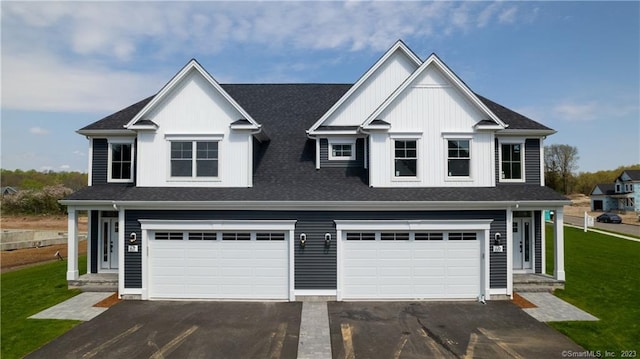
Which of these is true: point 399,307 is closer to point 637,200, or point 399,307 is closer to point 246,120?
point 246,120

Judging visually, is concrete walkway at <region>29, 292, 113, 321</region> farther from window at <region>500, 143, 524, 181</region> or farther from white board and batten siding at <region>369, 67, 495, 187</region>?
window at <region>500, 143, 524, 181</region>

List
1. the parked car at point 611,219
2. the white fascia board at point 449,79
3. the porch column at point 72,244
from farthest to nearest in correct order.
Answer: the parked car at point 611,219 < the porch column at point 72,244 < the white fascia board at point 449,79

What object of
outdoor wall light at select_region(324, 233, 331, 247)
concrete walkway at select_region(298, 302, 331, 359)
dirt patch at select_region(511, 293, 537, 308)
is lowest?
concrete walkway at select_region(298, 302, 331, 359)

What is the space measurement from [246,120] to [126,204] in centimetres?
514

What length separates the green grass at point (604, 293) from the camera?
9.34 meters

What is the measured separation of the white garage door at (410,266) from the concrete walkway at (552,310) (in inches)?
73.2

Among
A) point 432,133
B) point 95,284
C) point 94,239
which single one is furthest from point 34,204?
point 432,133

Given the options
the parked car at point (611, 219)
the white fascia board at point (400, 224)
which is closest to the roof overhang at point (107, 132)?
the white fascia board at point (400, 224)

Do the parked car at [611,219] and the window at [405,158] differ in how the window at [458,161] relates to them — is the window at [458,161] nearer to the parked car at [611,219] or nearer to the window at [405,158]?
the window at [405,158]

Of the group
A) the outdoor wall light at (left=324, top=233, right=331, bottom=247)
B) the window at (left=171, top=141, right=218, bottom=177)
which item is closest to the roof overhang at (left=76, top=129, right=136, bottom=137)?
the window at (left=171, top=141, right=218, bottom=177)

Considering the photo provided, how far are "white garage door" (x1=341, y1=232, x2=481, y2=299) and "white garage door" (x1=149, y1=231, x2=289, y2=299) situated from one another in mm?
2430

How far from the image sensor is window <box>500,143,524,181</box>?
1462 cm

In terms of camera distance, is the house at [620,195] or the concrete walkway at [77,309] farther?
the house at [620,195]

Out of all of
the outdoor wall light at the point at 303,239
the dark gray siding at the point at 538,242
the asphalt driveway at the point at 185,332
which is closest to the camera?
the asphalt driveway at the point at 185,332
